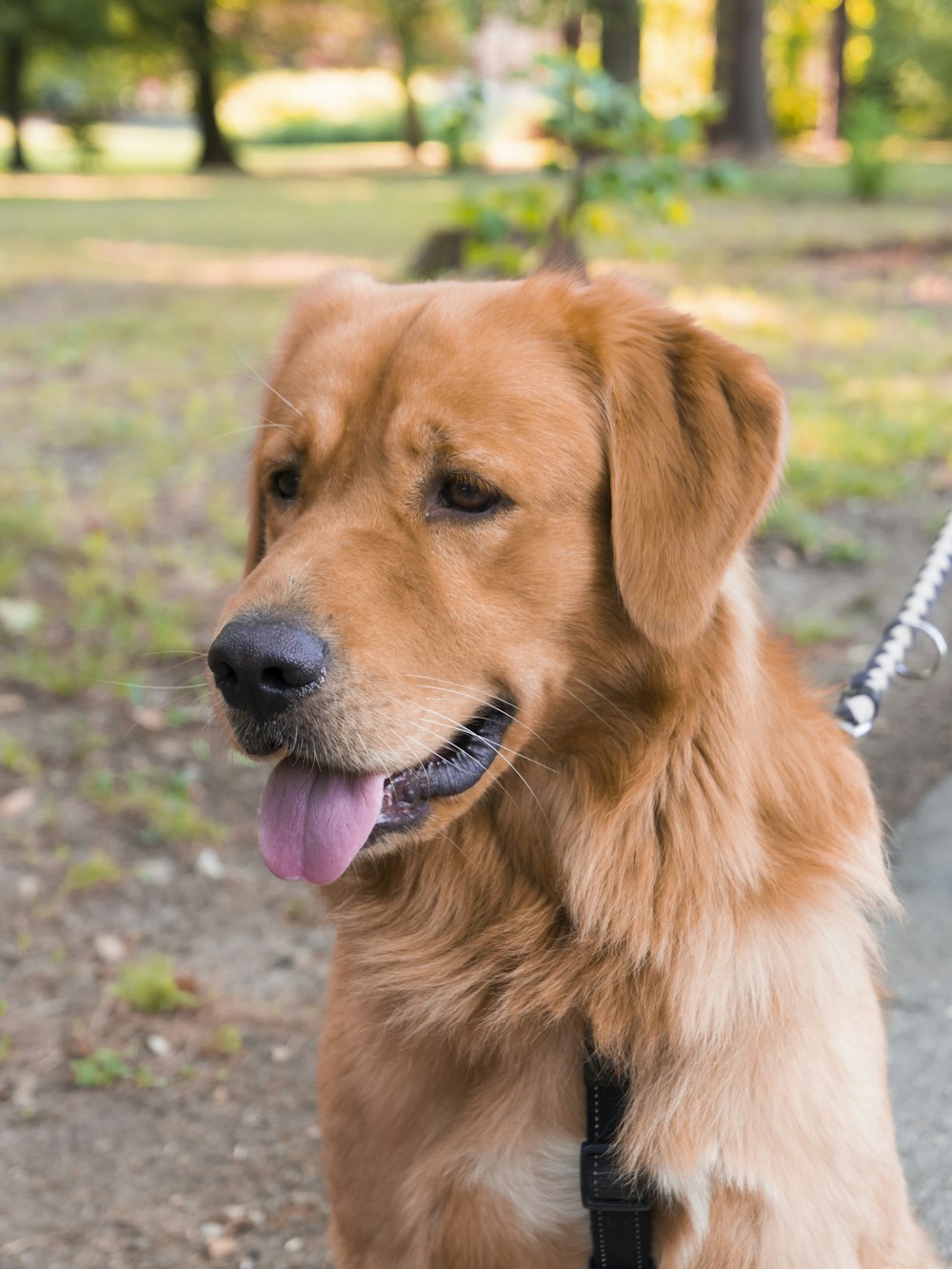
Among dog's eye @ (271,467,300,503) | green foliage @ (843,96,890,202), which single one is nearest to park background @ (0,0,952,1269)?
dog's eye @ (271,467,300,503)

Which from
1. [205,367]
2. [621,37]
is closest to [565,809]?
[205,367]

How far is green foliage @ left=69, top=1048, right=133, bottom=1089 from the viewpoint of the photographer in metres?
3.56

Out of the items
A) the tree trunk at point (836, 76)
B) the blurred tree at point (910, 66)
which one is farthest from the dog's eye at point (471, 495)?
the tree trunk at point (836, 76)

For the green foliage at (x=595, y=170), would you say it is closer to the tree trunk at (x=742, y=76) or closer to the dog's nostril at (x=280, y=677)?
the dog's nostril at (x=280, y=677)

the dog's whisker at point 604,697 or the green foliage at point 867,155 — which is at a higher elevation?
the dog's whisker at point 604,697

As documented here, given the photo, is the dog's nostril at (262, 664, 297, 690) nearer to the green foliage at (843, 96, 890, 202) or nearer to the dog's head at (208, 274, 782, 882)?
the dog's head at (208, 274, 782, 882)

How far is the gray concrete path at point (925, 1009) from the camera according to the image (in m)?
3.20

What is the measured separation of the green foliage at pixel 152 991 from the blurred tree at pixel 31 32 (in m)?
35.0

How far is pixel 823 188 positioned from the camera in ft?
76.9

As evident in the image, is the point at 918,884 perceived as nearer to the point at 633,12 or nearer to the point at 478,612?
the point at 478,612

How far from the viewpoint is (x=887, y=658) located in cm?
308

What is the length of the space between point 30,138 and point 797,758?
5876 centimetres

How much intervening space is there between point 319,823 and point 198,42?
42.4 m

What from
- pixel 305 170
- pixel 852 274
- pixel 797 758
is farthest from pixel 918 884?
pixel 305 170
